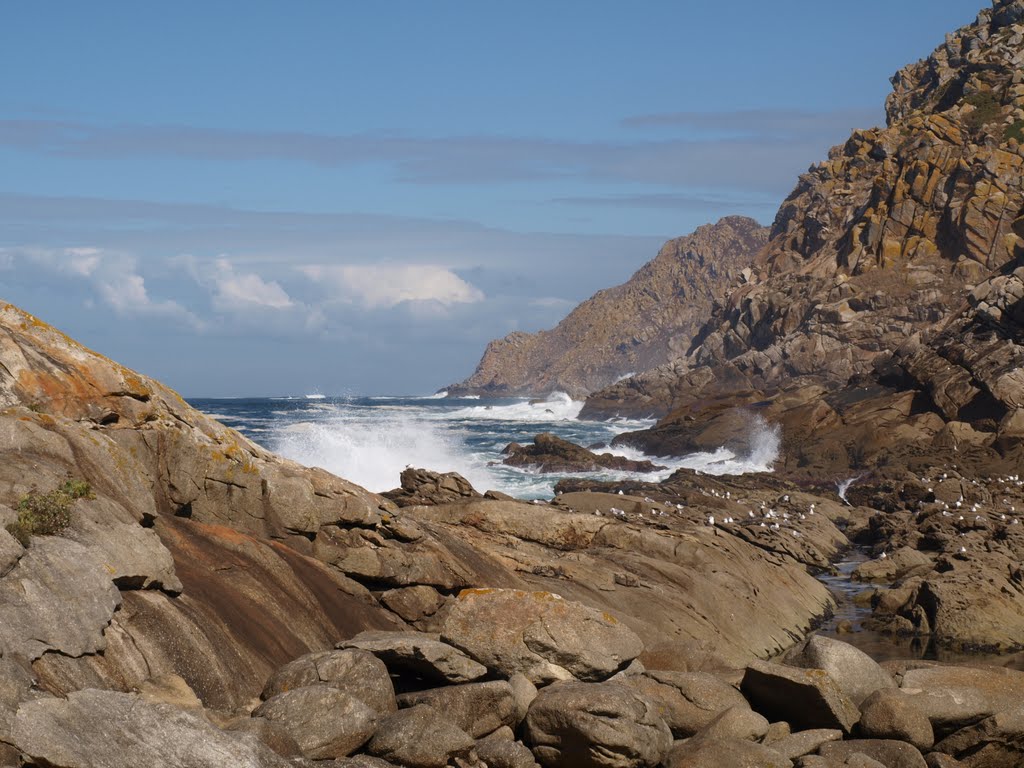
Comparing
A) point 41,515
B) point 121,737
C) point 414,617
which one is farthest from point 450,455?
point 121,737

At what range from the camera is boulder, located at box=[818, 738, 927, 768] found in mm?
13109

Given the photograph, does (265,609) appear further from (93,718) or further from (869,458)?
(869,458)

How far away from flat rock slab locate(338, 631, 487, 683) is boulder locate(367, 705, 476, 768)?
1.34 metres

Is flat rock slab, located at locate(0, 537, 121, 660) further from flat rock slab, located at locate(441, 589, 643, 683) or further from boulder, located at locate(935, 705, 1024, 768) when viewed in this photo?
boulder, located at locate(935, 705, 1024, 768)

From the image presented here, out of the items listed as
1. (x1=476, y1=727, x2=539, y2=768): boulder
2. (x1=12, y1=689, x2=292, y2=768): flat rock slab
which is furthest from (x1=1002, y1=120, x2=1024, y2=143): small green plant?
(x1=12, y1=689, x2=292, y2=768): flat rock slab

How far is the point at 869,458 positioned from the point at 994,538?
25.8m

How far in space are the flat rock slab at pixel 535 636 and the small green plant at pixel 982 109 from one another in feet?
387

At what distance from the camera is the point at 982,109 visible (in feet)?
399

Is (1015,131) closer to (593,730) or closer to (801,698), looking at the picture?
(801,698)

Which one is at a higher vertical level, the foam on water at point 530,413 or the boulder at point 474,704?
the boulder at point 474,704

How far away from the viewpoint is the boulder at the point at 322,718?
36.7ft

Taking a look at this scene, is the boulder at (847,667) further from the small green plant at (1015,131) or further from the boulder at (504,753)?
the small green plant at (1015,131)

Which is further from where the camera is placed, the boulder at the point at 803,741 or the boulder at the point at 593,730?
the boulder at the point at 803,741

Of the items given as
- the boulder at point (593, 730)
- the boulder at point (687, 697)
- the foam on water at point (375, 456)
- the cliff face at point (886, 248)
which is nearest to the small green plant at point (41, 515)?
the boulder at point (593, 730)
